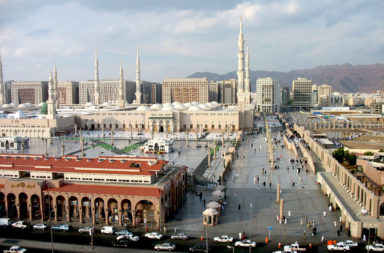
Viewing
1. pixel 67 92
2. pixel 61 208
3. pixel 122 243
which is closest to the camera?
pixel 122 243

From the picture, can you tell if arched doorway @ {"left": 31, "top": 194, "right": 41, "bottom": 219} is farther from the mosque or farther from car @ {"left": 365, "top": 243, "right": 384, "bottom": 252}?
the mosque

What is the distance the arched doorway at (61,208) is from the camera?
1953 cm

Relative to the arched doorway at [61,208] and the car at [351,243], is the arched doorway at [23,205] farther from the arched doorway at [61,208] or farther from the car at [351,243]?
the car at [351,243]

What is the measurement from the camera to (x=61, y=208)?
19.7 meters

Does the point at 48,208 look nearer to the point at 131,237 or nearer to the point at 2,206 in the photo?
the point at 2,206

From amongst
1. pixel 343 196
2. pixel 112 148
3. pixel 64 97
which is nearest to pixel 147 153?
pixel 112 148

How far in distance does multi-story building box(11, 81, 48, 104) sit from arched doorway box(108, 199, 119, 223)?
11660cm

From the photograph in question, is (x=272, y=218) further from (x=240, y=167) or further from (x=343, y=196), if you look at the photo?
(x=240, y=167)

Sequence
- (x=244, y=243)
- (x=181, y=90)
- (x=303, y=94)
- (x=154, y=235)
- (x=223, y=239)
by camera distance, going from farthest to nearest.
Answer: (x=303, y=94)
(x=181, y=90)
(x=154, y=235)
(x=223, y=239)
(x=244, y=243)

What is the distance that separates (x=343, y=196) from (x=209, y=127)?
4258cm

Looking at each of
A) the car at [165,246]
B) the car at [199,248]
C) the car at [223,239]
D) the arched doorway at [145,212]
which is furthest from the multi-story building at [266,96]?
the car at [165,246]

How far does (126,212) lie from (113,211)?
2.29ft

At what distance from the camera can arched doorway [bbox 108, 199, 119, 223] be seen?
750 inches

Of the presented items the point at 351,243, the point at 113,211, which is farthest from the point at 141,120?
the point at 351,243
